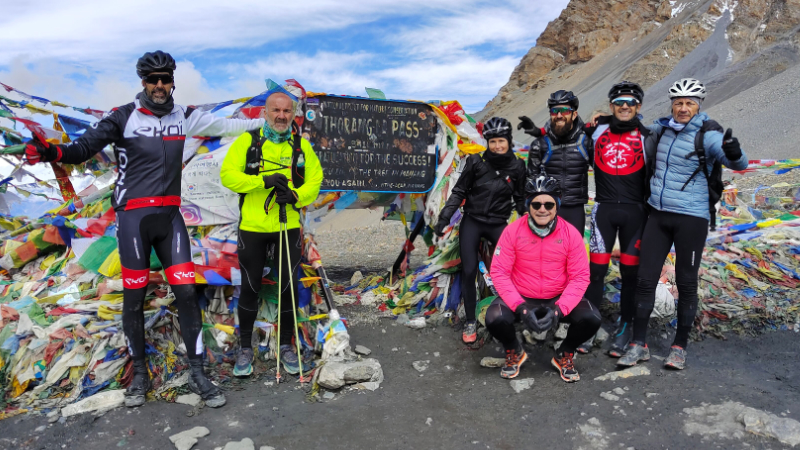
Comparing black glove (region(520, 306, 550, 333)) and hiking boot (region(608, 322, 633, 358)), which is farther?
hiking boot (region(608, 322, 633, 358))

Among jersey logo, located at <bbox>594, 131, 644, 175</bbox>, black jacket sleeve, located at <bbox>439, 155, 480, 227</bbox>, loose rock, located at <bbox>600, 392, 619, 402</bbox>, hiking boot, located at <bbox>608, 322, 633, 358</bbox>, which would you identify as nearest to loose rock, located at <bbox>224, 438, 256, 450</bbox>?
loose rock, located at <bbox>600, 392, 619, 402</bbox>

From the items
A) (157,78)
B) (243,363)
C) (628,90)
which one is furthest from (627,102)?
(243,363)

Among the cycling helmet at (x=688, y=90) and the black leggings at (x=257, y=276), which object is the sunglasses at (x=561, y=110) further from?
the black leggings at (x=257, y=276)

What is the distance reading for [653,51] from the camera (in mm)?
51594

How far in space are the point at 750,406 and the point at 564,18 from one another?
7390 cm

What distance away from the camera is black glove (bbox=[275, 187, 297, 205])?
4172 mm

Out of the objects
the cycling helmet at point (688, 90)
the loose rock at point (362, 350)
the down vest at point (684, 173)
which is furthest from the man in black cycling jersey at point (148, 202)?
the cycling helmet at point (688, 90)

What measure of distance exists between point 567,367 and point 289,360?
2.23m

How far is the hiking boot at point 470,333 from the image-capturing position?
522cm

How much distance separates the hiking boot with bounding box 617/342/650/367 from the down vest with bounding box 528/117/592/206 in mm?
1271

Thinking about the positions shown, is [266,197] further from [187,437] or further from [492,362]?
[492,362]

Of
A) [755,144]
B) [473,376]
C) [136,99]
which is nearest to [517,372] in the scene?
[473,376]

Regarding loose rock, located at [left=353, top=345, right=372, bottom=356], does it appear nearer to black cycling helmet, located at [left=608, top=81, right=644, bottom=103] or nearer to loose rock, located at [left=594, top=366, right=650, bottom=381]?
loose rock, located at [left=594, top=366, right=650, bottom=381]

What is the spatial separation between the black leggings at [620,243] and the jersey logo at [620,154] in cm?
30
